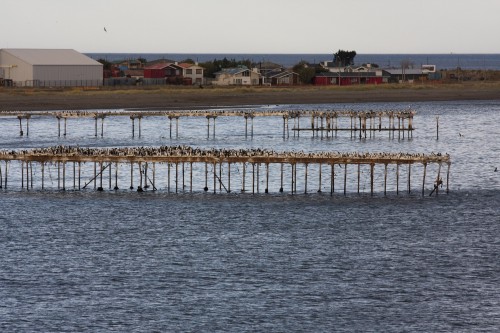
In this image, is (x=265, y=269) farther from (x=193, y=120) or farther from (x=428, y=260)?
(x=193, y=120)

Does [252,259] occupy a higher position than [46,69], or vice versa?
[46,69]

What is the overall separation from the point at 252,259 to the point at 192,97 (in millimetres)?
117200

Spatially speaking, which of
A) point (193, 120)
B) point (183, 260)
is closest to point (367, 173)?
point (183, 260)

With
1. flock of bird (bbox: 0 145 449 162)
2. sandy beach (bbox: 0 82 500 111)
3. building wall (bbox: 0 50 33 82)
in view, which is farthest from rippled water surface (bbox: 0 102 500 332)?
building wall (bbox: 0 50 33 82)

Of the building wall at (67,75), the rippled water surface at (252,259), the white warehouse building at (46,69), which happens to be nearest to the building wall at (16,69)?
the white warehouse building at (46,69)

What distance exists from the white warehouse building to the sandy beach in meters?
7.44

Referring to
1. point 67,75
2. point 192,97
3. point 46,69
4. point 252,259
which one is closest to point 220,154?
point 252,259

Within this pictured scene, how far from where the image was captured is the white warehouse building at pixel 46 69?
18300cm

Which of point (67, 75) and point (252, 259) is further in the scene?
point (67, 75)

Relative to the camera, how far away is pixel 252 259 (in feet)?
187

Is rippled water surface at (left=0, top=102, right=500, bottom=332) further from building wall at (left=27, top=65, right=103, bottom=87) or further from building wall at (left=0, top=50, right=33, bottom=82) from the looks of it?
building wall at (left=0, top=50, right=33, bottom=82)

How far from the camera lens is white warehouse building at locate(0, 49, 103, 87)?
600ft

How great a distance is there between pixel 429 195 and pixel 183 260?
26702 millimetres

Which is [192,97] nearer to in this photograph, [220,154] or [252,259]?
[220,154]
